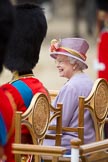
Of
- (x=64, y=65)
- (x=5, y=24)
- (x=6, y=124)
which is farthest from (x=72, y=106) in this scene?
(x=5, y=24)

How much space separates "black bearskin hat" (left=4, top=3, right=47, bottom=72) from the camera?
Answer: 258 inches

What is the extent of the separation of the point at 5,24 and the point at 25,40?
2410 millimetres

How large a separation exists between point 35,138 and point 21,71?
0.64 m

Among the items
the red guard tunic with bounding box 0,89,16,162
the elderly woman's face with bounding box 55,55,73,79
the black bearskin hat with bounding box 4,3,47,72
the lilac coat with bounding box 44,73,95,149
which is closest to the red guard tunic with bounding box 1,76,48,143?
the black bearskin hat with bounding box 4,3,47,72

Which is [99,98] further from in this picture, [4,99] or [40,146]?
[4,99]

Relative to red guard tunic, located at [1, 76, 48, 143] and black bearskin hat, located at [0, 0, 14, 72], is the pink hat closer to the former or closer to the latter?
red guard tunic, located at [1, 76, 48, 143]

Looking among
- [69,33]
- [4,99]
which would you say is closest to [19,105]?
[4,99]

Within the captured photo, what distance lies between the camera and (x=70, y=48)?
6.87 meters

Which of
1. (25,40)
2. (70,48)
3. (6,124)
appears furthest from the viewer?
(70,48)

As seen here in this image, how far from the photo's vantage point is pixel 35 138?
606 cm

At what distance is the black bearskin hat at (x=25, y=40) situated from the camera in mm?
6559

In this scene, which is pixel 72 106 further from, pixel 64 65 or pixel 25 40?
pixel 25 40

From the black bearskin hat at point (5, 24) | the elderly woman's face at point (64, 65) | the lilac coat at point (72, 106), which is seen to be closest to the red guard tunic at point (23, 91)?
the lilac coat at point (72, 106)

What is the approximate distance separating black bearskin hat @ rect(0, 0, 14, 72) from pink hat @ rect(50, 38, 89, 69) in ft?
8.55
